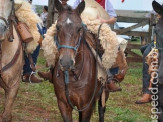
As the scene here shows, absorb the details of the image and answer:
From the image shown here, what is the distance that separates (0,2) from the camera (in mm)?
5891

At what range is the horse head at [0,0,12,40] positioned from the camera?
5586mm

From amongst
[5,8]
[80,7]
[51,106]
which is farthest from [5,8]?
[51,106]

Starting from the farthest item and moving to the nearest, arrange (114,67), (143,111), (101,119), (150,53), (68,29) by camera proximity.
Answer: (143,111) < (101,119) < (114,67) < (150,53) < (68,29)

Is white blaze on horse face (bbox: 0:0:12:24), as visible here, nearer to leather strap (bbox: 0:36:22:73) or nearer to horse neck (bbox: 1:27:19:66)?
horse neck (bbox: 1:27:19:66)

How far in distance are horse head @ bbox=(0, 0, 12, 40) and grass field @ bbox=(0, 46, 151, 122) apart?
2.55m

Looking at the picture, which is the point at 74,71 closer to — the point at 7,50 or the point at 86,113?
the point at 86,113

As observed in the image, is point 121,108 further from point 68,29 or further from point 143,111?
point 68,29

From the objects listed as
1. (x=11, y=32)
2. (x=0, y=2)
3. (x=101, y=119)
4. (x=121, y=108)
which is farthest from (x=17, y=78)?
(x=121, y=108)

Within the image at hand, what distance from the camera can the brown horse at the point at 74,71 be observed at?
531 cm

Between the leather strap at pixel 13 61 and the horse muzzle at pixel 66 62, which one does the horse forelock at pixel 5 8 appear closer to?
the leather strap at pixel 13 61

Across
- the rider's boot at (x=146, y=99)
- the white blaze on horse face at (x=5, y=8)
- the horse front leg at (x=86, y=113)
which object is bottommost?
the horse front leg at (x=86, y=113)

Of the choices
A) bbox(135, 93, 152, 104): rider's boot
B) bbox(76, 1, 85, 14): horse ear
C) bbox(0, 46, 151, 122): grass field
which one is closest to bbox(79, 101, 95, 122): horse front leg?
bbox(135, 93, 152, 104): rider's boot

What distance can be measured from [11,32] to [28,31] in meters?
0.67

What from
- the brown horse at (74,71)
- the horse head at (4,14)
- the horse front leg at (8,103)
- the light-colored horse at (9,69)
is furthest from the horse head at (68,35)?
the horse front leg at (8,103)
